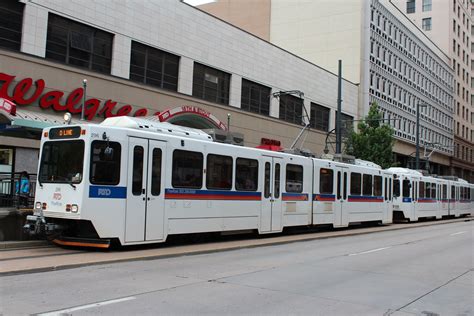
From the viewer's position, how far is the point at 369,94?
154 ft

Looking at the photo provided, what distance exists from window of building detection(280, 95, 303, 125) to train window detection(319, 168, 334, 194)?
16.3 metres

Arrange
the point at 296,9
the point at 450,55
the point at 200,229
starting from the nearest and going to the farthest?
the point at 200,229
the point at 296,9
the point at 450,55

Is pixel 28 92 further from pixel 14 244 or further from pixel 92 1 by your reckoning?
pixel 14 244

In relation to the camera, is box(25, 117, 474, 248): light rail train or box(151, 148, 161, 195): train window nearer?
box(25, 117, 474, 248): light rail train

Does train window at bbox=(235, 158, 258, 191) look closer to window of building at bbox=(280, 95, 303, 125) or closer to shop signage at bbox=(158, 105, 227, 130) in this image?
shop signage at bbox=(158, 105, 227, 130)

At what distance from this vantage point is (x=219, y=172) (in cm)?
1468

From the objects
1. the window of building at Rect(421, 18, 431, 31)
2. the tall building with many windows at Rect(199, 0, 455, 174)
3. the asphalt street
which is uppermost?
the window of building at Rect(421, 18, 431, 31)

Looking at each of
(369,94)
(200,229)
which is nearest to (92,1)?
(200,229)

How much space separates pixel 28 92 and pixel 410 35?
49664mm

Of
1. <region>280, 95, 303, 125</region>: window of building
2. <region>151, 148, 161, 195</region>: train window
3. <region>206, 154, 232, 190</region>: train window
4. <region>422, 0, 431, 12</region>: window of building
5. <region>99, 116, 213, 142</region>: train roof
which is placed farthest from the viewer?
<region>422, 0, 431, 12</region>: window of building

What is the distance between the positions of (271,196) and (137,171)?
19.5ft

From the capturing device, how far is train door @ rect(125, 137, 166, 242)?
12.1 m

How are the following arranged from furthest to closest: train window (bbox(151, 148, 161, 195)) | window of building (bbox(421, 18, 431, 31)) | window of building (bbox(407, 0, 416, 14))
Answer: window of building (bbox(407, 0, 416, 14))
window of building (bbox(421, 18, 431, 31))
train window (bbox(151, 148, 161, 195))

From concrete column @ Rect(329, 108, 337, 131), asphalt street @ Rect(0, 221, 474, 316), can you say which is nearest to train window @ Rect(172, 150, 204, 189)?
asphalt street @ Rect(0, 221, 474, 316)
